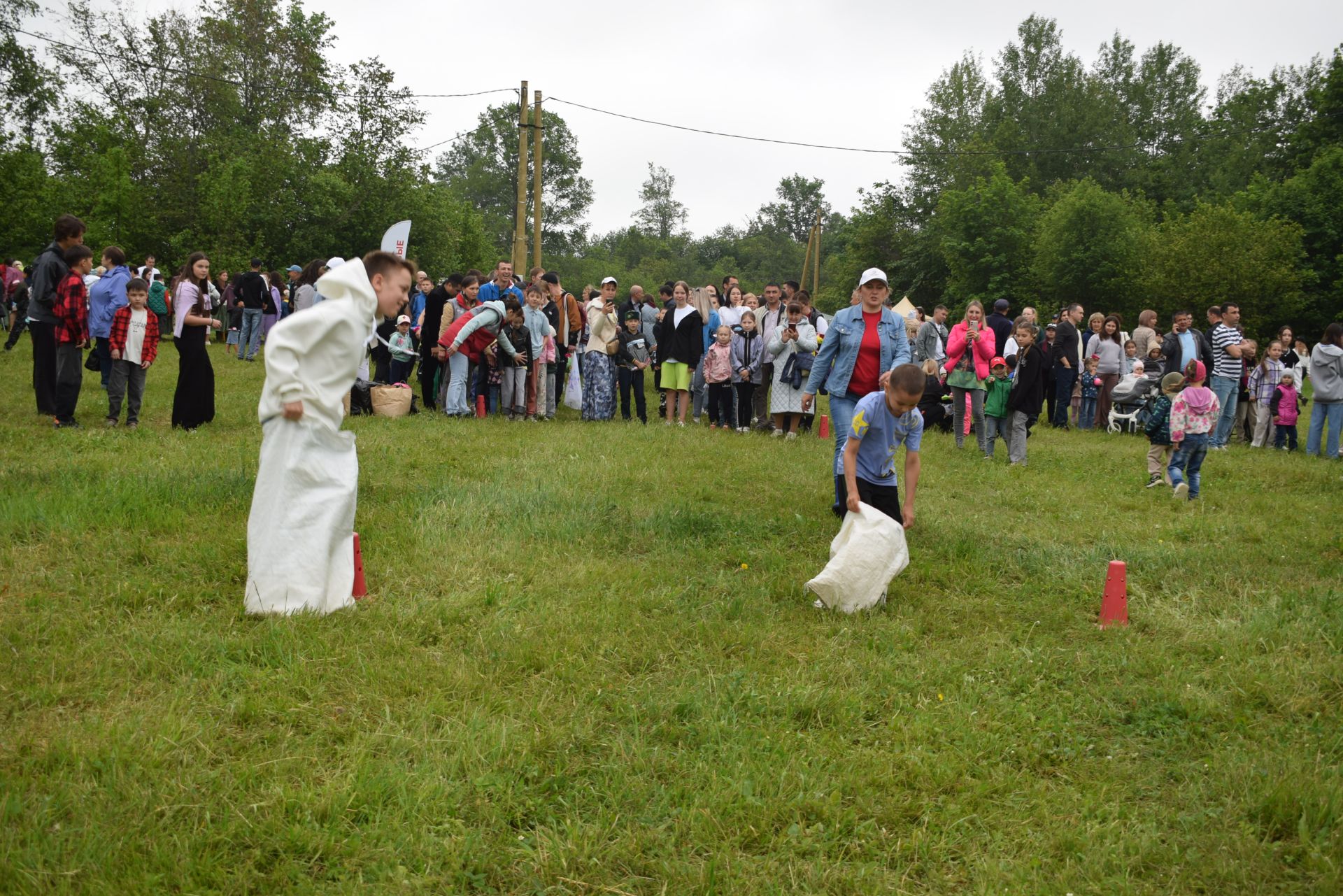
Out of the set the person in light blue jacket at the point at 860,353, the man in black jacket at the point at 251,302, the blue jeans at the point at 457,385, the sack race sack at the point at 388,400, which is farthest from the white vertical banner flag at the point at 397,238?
the person in light blue jacket at the point at 860,353

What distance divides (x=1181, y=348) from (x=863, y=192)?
48541mm

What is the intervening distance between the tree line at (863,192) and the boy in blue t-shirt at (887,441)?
28327 mm

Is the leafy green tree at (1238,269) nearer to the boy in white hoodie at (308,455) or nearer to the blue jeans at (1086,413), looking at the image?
the blue jeans at (1086,413)

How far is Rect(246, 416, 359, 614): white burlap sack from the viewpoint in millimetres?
5602

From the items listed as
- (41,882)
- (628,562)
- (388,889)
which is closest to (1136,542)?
(628,562)

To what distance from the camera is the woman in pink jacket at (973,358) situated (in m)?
14.0

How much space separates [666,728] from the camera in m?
4.88

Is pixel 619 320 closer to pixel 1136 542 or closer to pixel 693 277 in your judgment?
pixel 1136 542

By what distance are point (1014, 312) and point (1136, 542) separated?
43222 millimetres

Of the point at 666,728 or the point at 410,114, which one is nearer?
the point at 666,728

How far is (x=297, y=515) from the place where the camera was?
Result: 5.59 meters

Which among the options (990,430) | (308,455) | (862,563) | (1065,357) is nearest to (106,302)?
(308,455)

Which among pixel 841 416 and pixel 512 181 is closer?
pixel 841 416

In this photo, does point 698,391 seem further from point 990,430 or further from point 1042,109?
point 1042,109
